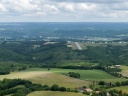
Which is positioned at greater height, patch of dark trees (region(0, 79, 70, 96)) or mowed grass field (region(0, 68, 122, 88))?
mowed grass field (region(0, 68, 122, 88))

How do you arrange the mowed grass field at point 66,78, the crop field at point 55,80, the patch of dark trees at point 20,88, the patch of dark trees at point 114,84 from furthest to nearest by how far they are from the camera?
the mowed grass field at point 66,78
the crop field at point 55,80
the patch of dark trees at point 114,84
the patch of dark trees at point 20,88

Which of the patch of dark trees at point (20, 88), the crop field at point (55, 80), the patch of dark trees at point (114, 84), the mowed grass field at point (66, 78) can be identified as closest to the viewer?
the patch of dark trees at point (20, 88)

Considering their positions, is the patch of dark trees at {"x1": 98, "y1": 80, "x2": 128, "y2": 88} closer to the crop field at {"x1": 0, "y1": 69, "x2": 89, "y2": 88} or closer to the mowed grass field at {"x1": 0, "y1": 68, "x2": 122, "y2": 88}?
the mowed grass field at {"x1": 0, "y1": 68, "x2": 122, "y2": 88}

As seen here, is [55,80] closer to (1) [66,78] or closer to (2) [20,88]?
(1) [66,78]

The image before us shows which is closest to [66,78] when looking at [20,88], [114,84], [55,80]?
[55,80]

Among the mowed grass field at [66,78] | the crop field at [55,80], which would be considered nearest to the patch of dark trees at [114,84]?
the mowed grass field at [66,78]

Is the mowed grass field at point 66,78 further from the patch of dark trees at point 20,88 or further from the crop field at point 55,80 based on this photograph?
the patch of dark trees at point 20,88

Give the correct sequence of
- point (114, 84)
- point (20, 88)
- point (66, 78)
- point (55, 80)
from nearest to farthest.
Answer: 1. point (20, 88)
2. point (114, 84)
3. point (55, 80)
4. point (66, 78)

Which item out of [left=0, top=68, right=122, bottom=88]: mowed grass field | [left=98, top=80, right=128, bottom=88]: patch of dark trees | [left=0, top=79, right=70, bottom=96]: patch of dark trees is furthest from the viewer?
[left=0, top=68, right=122, bottom=88]: mowed grass field

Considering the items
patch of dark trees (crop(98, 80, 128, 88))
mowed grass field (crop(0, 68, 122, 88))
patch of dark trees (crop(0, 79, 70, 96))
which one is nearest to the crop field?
mowed grass field (crop(0, 68, 122, 88))

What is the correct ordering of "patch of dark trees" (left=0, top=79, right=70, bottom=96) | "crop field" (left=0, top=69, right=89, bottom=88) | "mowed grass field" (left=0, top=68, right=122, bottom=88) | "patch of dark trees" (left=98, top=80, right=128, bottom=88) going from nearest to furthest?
1. "patch of dark trees" (left=0, top=79, right=70, bottom=96)
2. "patch of dark trees" (left=98, top=80, right=128, bottom=88)
3. "crop field" (left=0, top=69, right=89, bottom=88)
4. "mowed grass field" (left=0, top=68, right=122, bottom=88)

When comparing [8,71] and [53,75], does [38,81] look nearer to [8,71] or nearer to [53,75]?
[53,75]

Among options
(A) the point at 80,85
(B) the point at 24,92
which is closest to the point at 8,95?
(B) the point at 24,92
